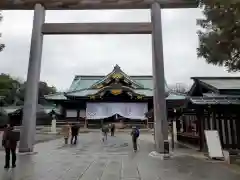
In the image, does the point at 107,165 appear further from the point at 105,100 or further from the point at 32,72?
the point at 105,100

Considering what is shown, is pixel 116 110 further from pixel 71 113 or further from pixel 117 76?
pixel 71 113

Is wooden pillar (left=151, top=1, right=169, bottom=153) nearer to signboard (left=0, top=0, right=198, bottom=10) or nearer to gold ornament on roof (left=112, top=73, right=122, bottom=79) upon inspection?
signboard (left=0, top=0, right=198, bottom=10)

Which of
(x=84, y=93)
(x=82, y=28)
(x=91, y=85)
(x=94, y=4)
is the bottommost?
(x=82, y=28)

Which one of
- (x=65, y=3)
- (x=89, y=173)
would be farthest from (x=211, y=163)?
(x=65, y=3)

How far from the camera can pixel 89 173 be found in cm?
798

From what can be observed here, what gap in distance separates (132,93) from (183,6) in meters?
22.9

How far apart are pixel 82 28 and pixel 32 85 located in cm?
376

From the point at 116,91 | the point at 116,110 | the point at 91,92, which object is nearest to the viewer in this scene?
the point at 116,91

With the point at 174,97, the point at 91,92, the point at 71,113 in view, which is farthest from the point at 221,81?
the point at 71,113

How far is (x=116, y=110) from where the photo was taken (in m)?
35.8

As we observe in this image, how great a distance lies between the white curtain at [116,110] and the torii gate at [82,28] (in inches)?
903

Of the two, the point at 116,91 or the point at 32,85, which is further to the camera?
the point at 116,91

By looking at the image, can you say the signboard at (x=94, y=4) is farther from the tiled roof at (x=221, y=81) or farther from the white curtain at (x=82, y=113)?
the white curtain at (x=82, y=113)

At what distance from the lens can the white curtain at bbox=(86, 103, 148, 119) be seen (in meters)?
35.5
